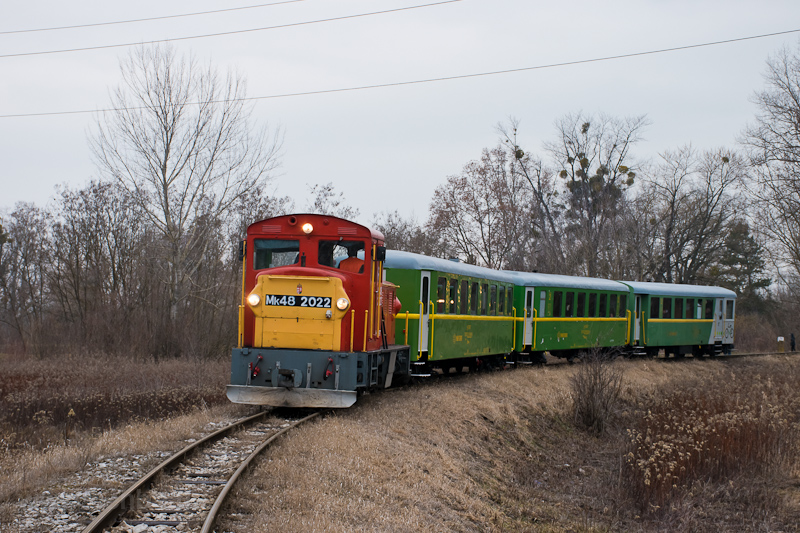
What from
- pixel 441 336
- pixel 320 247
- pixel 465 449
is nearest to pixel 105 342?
pixel 441 336

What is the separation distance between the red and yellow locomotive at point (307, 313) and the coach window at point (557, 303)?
11.7 metres

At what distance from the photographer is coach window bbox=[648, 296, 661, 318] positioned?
27.6 m

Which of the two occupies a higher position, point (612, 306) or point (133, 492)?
point (612, 306)

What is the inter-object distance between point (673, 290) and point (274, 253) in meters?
20.8

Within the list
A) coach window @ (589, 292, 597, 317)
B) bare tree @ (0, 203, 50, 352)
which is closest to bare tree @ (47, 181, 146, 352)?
bare tree @ (0, 203, 50, 352)

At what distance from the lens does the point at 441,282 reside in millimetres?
16281

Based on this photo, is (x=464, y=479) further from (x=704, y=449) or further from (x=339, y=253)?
(x=704, y=449)

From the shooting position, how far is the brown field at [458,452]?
7.57 meters

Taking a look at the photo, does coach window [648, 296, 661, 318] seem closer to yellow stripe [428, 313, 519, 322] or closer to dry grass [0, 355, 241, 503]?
yellow stripe [428, 313, 519, 322]

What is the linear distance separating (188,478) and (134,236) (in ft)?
65.9

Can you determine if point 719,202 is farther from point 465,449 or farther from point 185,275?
point 465,449

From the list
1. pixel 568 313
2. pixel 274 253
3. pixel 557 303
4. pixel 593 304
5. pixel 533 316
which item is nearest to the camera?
pixel 274 253

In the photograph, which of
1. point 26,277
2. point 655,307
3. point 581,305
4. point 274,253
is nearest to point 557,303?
point 581,305

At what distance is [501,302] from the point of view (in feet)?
68.2
